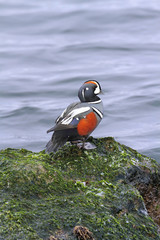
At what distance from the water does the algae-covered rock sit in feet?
13.2

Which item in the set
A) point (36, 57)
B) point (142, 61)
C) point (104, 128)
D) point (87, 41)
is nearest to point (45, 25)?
point (87, 41)

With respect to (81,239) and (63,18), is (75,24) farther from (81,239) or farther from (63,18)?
(81,239)

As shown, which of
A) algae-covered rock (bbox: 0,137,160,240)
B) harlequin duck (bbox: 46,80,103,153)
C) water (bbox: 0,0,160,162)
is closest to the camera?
algae-covered rock (bbox: 0,137,160,240)

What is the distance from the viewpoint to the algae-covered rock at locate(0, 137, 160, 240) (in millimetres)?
4516

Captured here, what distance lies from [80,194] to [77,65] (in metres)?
14.4

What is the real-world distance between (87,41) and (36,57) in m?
3.00

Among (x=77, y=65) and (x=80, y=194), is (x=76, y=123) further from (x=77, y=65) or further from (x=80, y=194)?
(x=77, y=65)

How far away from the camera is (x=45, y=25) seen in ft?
80.6

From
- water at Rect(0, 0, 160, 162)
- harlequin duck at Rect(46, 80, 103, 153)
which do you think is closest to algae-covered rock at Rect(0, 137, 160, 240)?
harlequin duck at Rect(46, 80, 103, 153)

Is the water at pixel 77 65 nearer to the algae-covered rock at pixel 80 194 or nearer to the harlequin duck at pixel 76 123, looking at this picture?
the harlequin duck at pixel 76 123

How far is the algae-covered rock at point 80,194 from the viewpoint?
4.52 meters

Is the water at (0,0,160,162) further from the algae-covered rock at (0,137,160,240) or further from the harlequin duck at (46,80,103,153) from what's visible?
the algae-covered rock at (0,137,160,240)

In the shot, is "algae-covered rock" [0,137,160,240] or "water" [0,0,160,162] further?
"water" [0,0,160,162]

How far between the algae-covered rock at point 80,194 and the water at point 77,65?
402 cm
